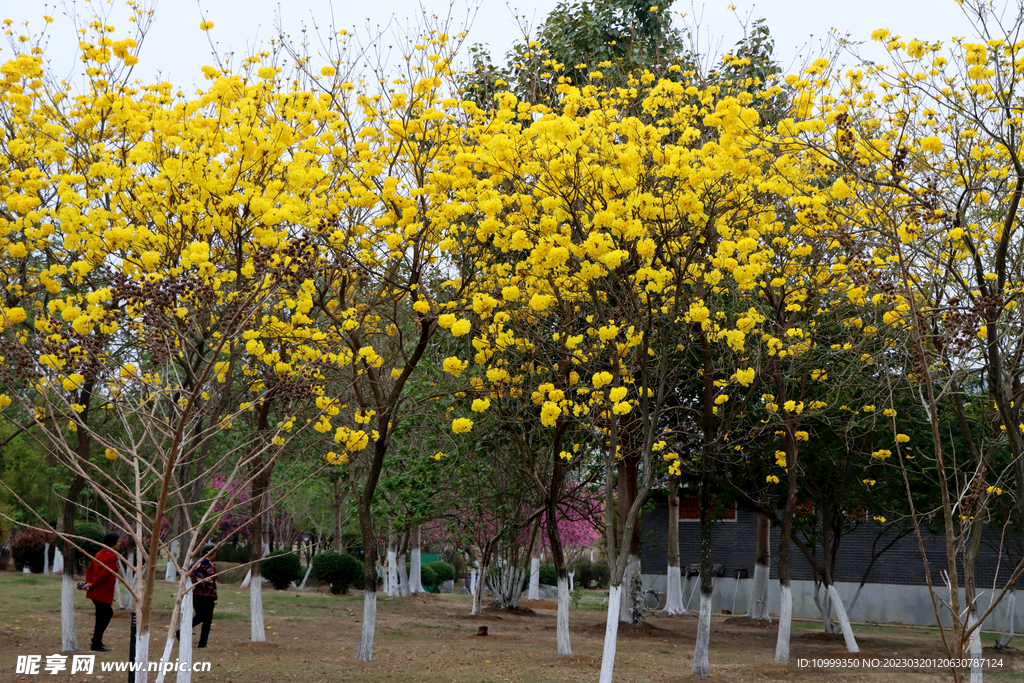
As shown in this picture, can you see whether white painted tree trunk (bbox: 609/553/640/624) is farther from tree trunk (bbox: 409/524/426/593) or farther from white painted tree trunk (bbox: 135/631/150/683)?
white painted tree trunk (bbox: 135/631/150/683)

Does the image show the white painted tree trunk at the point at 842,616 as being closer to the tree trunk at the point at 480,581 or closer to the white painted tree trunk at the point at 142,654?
the tree trunk at the point at 480,581

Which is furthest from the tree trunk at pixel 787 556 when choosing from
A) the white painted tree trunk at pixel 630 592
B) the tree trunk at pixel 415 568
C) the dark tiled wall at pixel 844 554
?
the tree trunk at pixel 415 568

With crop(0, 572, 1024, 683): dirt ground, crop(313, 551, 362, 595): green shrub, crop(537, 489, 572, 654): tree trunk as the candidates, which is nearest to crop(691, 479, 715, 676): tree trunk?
crop(0, 572, 1024, 683): dirt ground

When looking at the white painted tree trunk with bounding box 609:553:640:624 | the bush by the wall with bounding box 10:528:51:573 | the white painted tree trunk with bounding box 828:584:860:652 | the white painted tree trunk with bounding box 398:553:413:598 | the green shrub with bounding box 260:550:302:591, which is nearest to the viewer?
the white painted tree trunk with bounding box 828:584:860:652

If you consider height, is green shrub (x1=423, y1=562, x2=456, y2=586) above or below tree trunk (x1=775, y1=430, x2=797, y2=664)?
below

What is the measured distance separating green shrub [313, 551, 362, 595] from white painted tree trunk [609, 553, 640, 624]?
876 cm

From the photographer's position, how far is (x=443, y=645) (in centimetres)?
1212

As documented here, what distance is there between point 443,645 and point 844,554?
12.4 meters

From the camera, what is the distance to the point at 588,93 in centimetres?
892

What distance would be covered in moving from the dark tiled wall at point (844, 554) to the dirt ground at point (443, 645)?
157cm

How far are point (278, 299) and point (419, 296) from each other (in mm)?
1784

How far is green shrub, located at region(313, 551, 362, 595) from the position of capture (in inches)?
835

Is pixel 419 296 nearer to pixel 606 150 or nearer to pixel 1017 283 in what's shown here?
pixel 606 150

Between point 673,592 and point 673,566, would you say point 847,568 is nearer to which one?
point 673,592
